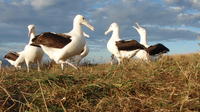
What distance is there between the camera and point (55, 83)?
4.59m

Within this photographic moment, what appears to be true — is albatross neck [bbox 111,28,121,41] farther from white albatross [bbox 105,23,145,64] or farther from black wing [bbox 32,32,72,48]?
black wing [bbox 32,32,72,48]

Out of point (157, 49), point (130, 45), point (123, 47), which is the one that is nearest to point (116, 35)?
point (123, 47)

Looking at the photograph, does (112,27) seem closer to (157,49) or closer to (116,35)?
(116,35)

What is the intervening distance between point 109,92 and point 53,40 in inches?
273

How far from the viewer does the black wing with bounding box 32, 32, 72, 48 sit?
1090cm

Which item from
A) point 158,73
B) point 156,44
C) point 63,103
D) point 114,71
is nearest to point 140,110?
point 63,103

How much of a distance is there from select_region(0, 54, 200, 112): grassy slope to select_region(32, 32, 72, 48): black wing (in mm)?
5882


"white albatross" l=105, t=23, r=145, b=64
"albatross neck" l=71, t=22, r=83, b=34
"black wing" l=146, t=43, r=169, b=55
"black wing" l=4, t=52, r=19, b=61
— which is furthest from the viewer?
"black wing" l=4, t=52, r=19, b=61

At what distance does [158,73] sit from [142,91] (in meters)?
0.67

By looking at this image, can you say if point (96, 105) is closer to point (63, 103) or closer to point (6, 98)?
point (63, 103)

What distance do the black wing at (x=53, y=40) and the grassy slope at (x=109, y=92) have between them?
5.88 meters

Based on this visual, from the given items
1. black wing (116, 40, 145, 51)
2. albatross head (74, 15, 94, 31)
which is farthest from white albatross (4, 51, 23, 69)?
albatross head (74, 15, 94, 31)


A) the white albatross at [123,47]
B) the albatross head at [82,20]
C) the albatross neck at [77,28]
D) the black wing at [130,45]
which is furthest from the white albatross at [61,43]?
the black wing at [130,45]

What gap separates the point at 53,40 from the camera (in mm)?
10953
